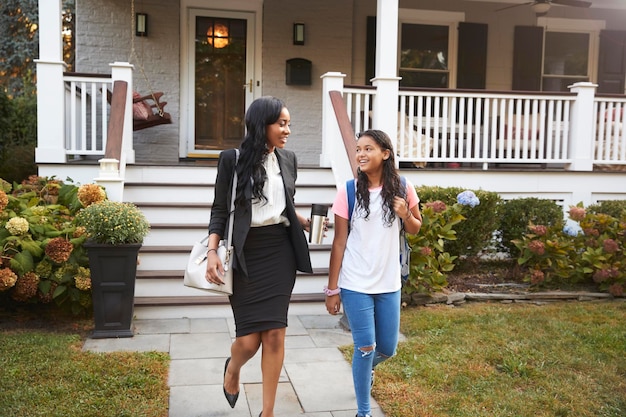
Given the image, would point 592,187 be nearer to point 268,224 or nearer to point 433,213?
point 433,213

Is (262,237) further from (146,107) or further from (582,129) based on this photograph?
(582,129)

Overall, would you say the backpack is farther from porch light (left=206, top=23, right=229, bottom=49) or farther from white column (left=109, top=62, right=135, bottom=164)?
porch light (left=206, top=23, right=229, bottom=49)

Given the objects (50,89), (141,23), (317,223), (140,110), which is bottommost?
(317,223)

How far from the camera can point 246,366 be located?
4.45m

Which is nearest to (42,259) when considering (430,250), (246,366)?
(246,366)

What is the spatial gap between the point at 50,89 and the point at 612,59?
8796mm

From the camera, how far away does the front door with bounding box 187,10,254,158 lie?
377 inches

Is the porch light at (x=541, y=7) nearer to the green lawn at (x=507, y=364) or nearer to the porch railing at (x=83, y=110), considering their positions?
the green lawn at (x=507, y=364)

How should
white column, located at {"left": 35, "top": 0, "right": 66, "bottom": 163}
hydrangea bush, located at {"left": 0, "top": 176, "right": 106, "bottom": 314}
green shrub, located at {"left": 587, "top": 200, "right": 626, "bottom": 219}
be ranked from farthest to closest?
green shrub, located at {"left": 587, "top": 200, "right": 626, "bottom": 219}
white column, located at {"left": 35, "top": 0, "right": 66, "bottom": 163}
hydrangea bush, located at {"left": 0, "top": 176, "right": 106, "bottom": 314}

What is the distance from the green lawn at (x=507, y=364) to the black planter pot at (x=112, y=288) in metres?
2.09

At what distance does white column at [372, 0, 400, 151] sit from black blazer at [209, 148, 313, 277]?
443 centimetres

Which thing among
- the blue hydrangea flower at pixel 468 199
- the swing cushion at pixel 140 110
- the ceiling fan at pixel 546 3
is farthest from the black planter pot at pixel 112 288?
the ceiling fan at pixel 546 3

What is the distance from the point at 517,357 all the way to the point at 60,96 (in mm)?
5460

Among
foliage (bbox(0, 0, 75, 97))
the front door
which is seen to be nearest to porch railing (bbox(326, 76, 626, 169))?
the front door
